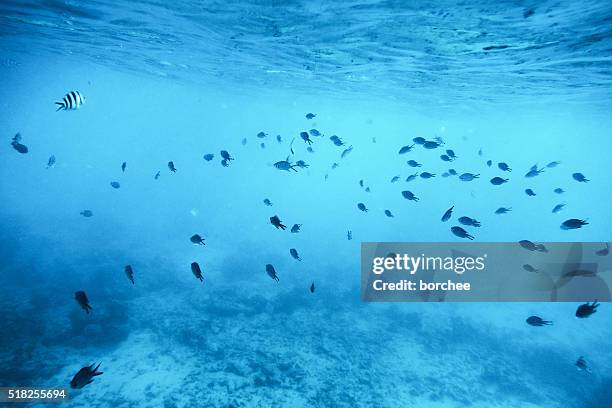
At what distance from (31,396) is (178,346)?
4608 mm

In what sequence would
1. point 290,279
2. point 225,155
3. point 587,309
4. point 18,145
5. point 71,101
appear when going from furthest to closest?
point 290,279
point 225,155
point 18,145
point 71,101
point 587,309

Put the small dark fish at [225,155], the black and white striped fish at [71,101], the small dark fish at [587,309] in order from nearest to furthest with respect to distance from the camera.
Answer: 1. the small dark fish at [587,309]
2. the black and white striped fish at [71,101]
3. the small dark fish at [225,155]

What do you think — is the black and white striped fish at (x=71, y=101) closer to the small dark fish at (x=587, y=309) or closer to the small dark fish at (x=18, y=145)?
the small dark fish at (x=18, y=145)

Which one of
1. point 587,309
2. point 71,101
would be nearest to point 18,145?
point 71,101

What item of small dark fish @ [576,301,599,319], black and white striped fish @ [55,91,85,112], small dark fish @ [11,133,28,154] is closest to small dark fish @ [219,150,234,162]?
black and white striped fish @ [55,91,85,112]

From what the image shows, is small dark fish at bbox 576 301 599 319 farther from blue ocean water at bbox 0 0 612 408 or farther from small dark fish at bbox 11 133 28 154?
small dark fish at bbox 11 133 28 154

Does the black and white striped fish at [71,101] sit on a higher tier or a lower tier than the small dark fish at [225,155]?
higher

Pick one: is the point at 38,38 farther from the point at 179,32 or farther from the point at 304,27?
the point at 304,27

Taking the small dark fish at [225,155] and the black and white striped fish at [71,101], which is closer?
the black and white striped fish at [71,101]

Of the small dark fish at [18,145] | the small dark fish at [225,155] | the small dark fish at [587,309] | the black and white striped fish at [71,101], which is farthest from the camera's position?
the small dark fish at [225,155]

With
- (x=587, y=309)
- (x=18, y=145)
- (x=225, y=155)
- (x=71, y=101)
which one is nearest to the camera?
(x=587, y=309)

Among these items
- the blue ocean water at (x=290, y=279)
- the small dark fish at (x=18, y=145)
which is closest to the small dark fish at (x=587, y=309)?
the blue ocean water at (x=290, y=279)

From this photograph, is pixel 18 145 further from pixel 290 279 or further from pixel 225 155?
pixel 290 279

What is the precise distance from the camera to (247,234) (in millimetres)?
34219
